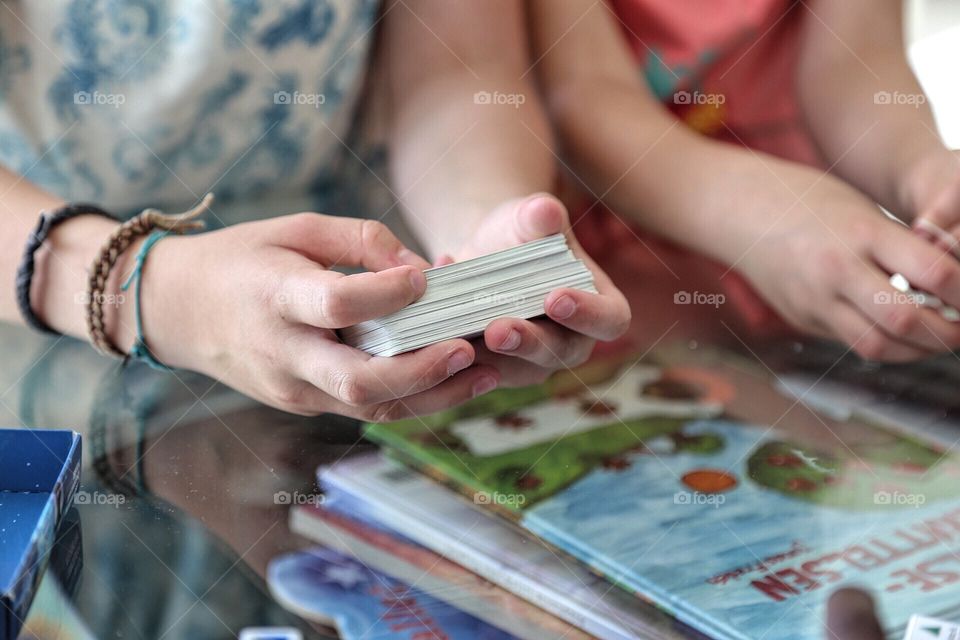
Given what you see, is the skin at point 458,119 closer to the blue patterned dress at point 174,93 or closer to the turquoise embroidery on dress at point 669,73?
the blue patterned dress at point 174,93

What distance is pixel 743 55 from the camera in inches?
39.0

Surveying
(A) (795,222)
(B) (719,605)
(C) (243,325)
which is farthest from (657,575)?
(A) (795,222)

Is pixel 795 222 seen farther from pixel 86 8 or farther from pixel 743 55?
pixel 86 8

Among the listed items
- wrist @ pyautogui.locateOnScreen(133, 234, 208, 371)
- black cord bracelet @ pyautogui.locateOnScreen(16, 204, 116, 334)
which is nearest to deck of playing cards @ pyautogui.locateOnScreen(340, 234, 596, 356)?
wrist @ pyautogui.locateOnScreen(133, 234, 208, 371)

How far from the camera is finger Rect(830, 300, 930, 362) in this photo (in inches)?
29.7

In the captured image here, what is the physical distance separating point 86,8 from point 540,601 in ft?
1.84

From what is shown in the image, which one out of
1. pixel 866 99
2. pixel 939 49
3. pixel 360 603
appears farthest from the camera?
pixel 939 49

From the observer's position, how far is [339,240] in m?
0.58

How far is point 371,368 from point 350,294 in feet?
0.19

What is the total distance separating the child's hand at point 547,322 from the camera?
0.55m

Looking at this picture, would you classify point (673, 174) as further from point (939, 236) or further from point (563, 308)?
point (563, 308)

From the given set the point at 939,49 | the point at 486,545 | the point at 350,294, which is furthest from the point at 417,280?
the point at 939,49

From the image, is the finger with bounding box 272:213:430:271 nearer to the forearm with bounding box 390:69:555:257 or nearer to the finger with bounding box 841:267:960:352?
the forearm with bounding box 390:69:555:257

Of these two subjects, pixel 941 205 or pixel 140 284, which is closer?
pixel 140 284
